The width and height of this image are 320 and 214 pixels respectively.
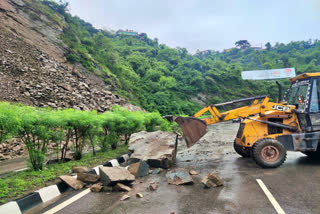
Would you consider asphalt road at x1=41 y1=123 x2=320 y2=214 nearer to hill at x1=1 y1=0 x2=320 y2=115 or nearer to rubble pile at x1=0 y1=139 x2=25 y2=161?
rubble pile at x1=0 y1=139 x2=25 y2=161

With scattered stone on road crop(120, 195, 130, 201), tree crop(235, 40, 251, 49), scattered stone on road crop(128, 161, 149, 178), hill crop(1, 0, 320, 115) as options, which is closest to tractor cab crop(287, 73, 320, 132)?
scattered stone on road crop(128, 161, 149, 178)

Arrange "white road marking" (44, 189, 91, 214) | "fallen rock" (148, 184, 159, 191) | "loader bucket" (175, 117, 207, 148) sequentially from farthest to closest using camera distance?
"loader bucket" (175, 117, 207, 148) → "fallen rock" (148, 184, 159, 191) → "white road marking" (44, 189, 91, 214)

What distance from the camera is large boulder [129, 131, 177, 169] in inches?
288

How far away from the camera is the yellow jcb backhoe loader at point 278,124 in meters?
6.98

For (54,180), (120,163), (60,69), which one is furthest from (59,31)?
(54,180)

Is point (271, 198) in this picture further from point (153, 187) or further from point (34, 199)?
point (34, 199)

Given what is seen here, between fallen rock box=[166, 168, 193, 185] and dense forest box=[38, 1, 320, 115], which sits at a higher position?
dense forest box=[38, 1, 320, 115]

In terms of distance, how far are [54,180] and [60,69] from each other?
19958 millimetres

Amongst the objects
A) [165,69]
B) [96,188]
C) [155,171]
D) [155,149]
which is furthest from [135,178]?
[165,69]

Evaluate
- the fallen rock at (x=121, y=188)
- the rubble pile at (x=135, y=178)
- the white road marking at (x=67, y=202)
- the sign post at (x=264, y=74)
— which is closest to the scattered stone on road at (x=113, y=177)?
the rubble pile at (x=135, y=178)

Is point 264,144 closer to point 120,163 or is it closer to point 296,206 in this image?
point 296,206

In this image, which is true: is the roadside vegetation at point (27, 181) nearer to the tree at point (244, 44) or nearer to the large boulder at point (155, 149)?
the large boulder at point (155, 149)

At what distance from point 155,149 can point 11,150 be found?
7360 mm

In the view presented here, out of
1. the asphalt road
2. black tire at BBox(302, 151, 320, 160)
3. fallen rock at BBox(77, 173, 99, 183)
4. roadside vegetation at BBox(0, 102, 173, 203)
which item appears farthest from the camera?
black tire at BBox(302, 151, 320, 160)
